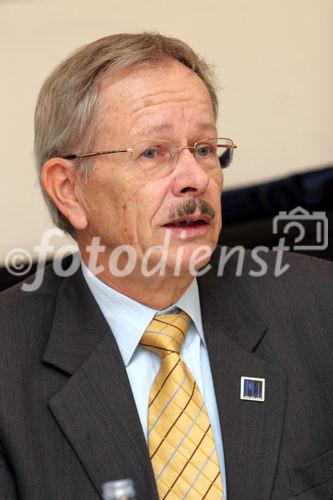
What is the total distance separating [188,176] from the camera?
2.11 metres

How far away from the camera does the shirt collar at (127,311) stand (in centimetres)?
214

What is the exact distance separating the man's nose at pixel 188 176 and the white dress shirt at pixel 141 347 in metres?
0.27

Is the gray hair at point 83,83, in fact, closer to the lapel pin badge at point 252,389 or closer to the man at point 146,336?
the man at point 146,336

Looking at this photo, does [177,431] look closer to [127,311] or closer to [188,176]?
[127,311]

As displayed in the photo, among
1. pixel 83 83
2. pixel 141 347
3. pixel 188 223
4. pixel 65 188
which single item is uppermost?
pixel 83 83

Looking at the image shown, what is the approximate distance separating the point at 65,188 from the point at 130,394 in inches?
21.3

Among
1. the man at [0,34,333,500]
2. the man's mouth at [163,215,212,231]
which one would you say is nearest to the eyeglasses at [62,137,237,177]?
the man at [0,34,333,500]

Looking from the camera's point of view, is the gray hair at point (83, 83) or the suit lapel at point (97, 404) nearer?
the suit lapel at point (97, 404)

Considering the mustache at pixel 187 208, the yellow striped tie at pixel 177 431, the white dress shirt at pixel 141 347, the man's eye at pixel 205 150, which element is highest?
the man's eye at pixel 205 150

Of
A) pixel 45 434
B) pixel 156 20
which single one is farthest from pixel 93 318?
pixel 156 20

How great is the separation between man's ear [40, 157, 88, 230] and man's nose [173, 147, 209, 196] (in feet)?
0.84

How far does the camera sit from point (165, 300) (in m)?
2.20

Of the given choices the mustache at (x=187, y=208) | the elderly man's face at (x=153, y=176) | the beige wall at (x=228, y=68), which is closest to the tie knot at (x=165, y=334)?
the elderly man's face at (x=153, y=176)

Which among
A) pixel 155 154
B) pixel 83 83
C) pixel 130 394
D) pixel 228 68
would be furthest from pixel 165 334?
pixel 228 68
